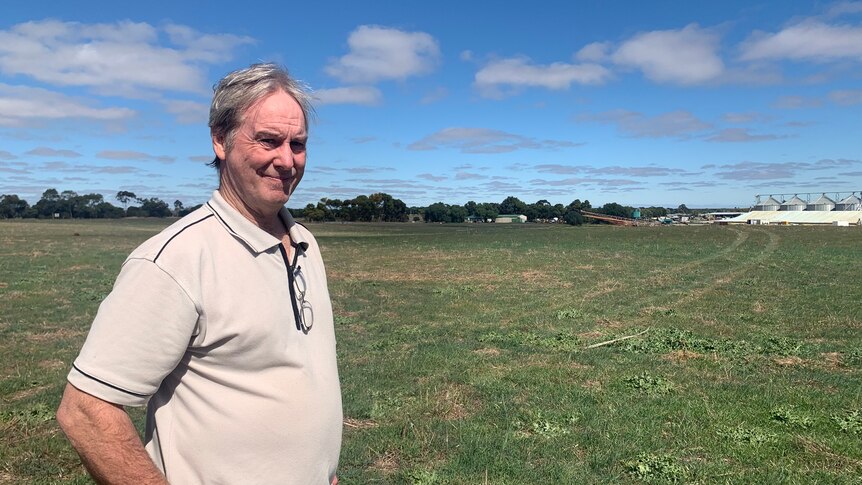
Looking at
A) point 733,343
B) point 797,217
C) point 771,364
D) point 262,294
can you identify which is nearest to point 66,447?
point 262,294

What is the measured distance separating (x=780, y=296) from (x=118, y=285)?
17129 mm

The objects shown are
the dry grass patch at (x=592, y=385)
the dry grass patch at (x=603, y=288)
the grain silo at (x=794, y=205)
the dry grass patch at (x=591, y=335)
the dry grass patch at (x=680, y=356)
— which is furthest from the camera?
the grain silo at (x=794, y=205)

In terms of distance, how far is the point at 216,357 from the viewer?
1698 mm

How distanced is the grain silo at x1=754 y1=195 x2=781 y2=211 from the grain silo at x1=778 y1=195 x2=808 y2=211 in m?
2.36

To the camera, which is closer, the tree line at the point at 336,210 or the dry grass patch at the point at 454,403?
the dry grass patch at the point at 454,403

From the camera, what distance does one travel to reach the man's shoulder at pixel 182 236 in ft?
5.16

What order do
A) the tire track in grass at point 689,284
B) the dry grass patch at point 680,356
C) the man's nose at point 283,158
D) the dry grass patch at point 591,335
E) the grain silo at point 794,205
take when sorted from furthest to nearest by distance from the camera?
the grain silo at point 794,205, the tire track in grass at point 689,284, the dry grass patch at point 591,335, the dry grass patch at point 680,356, the man's nose at point 283,158

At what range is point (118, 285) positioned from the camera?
4.98ft

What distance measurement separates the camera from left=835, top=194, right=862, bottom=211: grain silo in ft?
466

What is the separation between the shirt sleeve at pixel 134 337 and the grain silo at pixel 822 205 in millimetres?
178108

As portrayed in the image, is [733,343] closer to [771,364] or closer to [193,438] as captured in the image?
[771,364]

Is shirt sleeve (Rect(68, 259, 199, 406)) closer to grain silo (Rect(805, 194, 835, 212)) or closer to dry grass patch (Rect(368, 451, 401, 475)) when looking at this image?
dry grass patch (Rect(368, 451, 401, 475))

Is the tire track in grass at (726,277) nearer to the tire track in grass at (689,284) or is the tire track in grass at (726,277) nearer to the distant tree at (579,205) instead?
the tire track in grass at (689,284)

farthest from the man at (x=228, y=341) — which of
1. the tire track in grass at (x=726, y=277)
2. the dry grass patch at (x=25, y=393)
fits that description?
the tire track in grass at (x=726, y=277)
